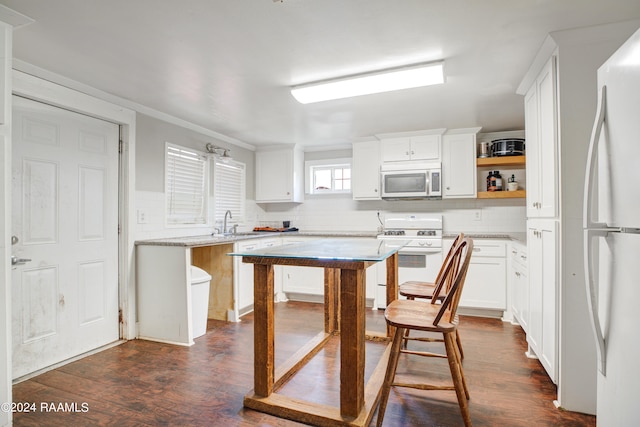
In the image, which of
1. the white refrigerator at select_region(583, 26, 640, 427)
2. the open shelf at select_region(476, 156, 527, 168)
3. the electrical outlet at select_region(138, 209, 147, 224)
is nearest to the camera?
the white refrigerator at select_region(583, 26, 640, 427)

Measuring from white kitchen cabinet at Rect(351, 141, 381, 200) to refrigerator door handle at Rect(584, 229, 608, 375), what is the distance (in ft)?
10.7

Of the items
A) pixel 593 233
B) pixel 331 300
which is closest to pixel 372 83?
pixel 593 233

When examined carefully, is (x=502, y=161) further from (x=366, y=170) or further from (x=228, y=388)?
(x=228, y=388)

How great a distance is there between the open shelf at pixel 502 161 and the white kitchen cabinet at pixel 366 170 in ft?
4.17

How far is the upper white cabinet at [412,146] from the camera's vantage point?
13.4 ft

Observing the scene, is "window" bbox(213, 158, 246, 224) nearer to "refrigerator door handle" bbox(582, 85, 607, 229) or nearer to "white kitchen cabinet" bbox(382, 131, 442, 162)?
"white kitchen cabinet" bbox(382, 131, 442, 162)

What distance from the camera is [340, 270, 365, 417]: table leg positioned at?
1693 millimetres

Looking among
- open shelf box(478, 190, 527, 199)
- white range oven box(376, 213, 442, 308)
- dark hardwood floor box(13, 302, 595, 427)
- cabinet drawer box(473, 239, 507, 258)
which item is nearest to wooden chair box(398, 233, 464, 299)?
dark hardwood floor box(13, 302, 595, 427)

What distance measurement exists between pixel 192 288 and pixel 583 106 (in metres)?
3.24

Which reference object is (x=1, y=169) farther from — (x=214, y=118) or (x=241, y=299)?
(x=241, y=299)

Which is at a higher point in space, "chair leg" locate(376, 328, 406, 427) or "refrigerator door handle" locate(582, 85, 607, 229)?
"refrigerator door handle" locate(582, 85, 607, 229)

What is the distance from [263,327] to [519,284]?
2652 millimetres

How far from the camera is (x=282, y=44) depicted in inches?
80.6

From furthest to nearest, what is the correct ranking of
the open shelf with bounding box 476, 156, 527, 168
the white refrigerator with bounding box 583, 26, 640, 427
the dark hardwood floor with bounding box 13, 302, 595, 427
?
the open shelf with bounding box 476, 156, 527, 168
the dark hardwood floor with bounding box 13, 302, 595, 427
the white refrigerator with bounding box 583, 26, 640, 427
